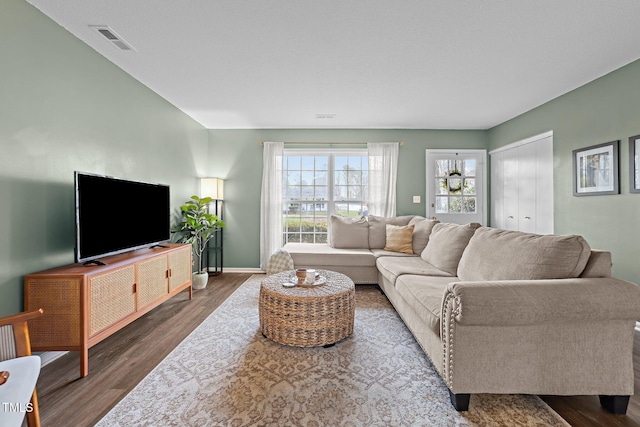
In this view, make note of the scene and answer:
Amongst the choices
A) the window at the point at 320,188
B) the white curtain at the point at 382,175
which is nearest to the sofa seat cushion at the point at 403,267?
the white curtain at the point at 382,175

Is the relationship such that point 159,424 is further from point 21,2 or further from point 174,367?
point 21,2

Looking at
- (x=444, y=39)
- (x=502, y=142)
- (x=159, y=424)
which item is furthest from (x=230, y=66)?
(x=502, y=142)

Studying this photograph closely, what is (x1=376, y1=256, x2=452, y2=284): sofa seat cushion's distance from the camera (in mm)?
2766

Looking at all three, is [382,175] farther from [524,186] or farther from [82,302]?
[82,302]

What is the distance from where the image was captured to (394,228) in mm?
4207

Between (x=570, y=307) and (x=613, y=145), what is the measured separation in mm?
2398

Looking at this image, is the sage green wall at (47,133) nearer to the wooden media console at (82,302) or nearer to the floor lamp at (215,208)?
the wooden media console at (82,302)

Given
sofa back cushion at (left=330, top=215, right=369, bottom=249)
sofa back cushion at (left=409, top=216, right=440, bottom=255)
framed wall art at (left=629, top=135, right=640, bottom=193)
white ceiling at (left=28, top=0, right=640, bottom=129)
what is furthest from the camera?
sofa back cushion at (left=330, top=215, right=369, bottom=249)

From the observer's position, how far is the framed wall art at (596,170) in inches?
114

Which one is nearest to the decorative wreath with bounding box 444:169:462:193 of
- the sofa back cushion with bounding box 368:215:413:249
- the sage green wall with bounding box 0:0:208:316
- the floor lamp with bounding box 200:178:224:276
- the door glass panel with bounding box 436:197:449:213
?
the door glass panel with bounding box 436:197:449:213

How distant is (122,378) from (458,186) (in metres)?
5.04

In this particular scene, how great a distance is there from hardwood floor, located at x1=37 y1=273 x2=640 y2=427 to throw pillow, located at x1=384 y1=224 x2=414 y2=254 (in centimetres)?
222

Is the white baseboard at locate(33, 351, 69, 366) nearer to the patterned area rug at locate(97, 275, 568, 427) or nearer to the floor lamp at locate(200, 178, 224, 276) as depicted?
the patterned area rug at locate(97, 275, 568, 427)

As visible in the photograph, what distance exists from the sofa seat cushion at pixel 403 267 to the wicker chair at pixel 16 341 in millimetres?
2484
